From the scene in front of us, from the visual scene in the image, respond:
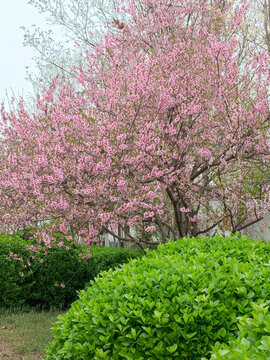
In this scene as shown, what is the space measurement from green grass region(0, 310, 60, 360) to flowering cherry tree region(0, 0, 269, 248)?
71.6 inches

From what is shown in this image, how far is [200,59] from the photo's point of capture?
7246 mm

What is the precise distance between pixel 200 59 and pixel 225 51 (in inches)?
38.4

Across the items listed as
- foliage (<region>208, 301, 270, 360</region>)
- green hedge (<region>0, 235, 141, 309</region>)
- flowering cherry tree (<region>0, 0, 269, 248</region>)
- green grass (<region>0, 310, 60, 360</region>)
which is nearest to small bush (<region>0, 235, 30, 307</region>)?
green hedge (<region>0, 235, 141, 309</region>)

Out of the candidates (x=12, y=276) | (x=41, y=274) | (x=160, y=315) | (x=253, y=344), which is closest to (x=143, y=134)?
(x=160, y=315)

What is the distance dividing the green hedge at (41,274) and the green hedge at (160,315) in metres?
5.24

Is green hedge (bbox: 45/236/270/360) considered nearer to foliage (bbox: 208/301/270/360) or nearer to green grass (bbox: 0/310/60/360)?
foliage (bbox: 208/301/270/360)

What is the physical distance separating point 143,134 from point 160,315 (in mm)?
3494

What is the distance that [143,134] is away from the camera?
19.4 ft

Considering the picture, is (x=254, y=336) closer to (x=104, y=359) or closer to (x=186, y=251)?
(x=104, y=359)

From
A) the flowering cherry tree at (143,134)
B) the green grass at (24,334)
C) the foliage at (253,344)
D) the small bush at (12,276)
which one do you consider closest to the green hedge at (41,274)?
the small bush at (12,276)

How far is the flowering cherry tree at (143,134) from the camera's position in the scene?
5.77 metres

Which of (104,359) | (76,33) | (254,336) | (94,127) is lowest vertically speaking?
(104,359)

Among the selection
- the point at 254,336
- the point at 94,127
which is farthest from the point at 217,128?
the point at 254,336

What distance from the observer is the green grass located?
244 inches
